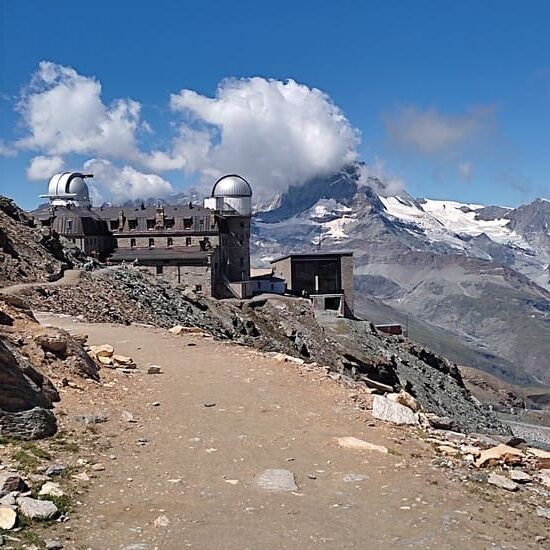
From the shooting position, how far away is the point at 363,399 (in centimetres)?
1989

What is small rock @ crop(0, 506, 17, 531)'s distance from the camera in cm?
1003

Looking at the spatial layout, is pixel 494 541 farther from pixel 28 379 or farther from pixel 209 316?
pixel 209 316

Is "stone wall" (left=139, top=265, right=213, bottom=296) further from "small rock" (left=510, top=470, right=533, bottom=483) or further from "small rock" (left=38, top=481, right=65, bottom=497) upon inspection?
"small rock" (left=38, top=481, right=65, bottom=497)

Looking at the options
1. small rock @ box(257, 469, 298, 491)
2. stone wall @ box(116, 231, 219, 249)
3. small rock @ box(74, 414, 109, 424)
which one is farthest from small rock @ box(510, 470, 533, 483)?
stone wall @ box(116, 231, 219, 249)

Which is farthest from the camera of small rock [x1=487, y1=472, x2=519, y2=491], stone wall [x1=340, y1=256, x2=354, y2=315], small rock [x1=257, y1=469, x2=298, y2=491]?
stone wall [x1=340, y1=256, x2=354, y2=315]

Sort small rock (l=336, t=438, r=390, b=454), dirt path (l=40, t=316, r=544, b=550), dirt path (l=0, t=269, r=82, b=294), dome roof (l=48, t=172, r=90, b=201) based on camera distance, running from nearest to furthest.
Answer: dirt path (l=40, t=316, r=544, b=550) → small rock (l=336, t=438, r=390, b=454) → dirt path (l=0, t=269, r=82, b=294) → dome roof (l=48, t=172, r=90, b=201)

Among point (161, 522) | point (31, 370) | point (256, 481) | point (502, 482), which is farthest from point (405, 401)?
point (161, 522)

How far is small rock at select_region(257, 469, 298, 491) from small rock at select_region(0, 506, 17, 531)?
4.30 metres

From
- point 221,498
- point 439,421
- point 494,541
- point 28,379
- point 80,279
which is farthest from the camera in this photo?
point 80,279

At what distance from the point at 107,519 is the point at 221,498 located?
2026 millimetres

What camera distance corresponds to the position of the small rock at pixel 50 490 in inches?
450

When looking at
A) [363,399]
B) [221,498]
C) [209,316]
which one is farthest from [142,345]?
[209,316]

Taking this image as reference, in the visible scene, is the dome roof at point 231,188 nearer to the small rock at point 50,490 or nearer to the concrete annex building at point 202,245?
the concrete annex building at point 202,245

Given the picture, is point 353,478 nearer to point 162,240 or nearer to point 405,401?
point 405,401
